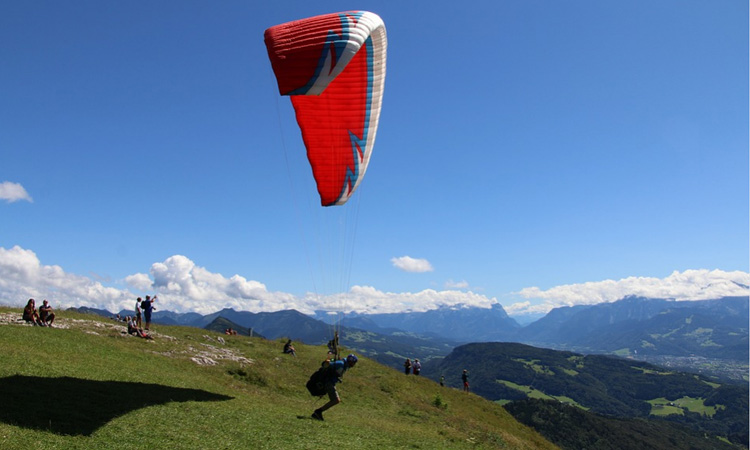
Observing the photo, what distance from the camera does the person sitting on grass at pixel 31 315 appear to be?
76.3ft

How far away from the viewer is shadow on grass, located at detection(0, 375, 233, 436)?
11094 millimetres

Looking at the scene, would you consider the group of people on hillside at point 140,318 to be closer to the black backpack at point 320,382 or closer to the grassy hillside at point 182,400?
the grassy hillside at point 182,400

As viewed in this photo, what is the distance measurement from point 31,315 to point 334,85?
21625mm

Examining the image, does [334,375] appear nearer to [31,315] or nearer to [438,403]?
[438,403]

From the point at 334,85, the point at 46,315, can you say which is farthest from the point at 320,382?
the point at 46,315

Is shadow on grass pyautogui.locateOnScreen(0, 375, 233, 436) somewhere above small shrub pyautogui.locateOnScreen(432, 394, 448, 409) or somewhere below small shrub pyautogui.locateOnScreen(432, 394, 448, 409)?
above

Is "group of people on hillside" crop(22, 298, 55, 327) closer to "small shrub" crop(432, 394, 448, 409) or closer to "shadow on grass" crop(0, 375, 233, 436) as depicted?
"shadow on grass" crop(0, 375, 233, 436)

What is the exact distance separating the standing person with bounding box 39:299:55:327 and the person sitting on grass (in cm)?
18

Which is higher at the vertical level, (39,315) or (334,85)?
(334,85)

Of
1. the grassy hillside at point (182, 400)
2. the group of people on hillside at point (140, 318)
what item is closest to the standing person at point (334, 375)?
the grassy hillside at point (182, 400)

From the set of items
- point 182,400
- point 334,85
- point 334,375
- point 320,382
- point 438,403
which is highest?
point 334,85

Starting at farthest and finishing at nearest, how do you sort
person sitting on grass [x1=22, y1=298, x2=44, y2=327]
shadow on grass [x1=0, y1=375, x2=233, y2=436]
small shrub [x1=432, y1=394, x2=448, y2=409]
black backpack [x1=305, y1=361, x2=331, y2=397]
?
small shrub [x1=432, y1=394, x2=448, y2=409]
person sitting on grass [x1=22, y1=298, x2=44, y2=327]
black backpack [x1=305, y1=361, x2=331, y2=397]
shadow on grass [x1=0, y1=375, x2=233, y2=436]

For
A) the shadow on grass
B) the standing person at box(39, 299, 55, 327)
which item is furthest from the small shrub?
the standing person at box(39, 299, 55, 327)

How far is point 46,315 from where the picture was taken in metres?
24.0
